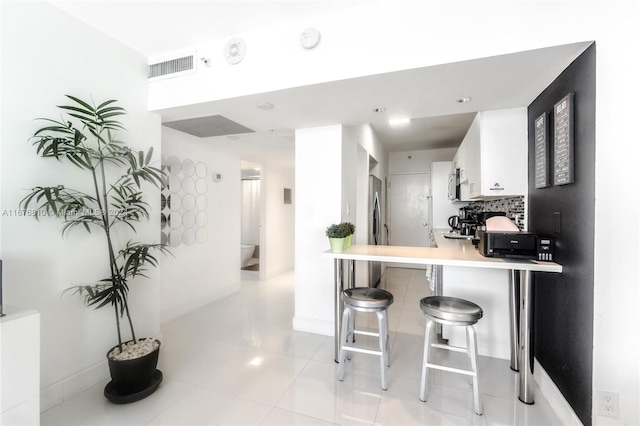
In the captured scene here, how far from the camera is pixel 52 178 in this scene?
5.96 feet

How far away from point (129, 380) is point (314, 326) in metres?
1.65

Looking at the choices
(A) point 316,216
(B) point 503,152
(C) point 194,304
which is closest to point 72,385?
(C) point 194,304

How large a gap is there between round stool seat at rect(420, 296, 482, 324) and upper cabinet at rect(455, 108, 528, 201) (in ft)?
3.51

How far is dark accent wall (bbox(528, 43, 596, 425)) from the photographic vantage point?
147cm

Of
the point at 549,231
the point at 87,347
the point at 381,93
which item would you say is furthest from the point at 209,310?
the point at 549,231

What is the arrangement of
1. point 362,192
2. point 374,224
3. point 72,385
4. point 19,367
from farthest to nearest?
1. point 374,224
2. point 362,192
3. point 72,385
4. point 19,367

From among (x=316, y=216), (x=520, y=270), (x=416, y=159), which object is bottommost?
(x=520, y=270)

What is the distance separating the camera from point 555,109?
1788mm

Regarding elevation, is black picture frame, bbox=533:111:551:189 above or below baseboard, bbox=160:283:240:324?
above

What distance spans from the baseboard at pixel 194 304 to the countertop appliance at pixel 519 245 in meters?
3.33

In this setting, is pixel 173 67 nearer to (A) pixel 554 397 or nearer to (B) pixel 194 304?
(B) pixel 194 304

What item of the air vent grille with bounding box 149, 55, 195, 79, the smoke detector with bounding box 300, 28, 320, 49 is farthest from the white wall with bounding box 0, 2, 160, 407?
the smoke detector with bounding box 300, 28, 320, 49

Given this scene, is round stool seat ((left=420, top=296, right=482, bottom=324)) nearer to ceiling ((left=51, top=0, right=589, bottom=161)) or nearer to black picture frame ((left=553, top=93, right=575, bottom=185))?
black picture frame ((left=553, top=93, right=575, bottom=185))

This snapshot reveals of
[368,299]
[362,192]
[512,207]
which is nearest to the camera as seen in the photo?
[368,299]
